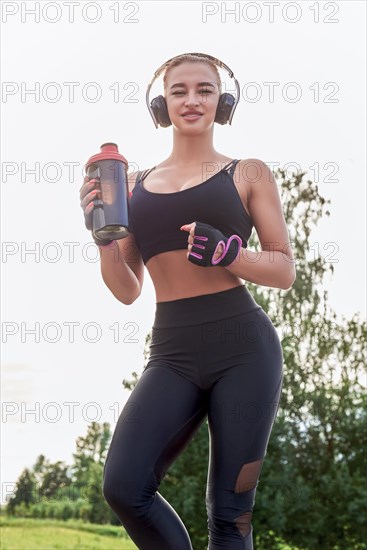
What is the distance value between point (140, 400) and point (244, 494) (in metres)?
0.55

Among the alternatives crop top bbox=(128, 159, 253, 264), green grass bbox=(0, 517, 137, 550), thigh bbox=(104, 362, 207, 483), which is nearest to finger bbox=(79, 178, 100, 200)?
crop top bbox=(128, 159, 253, 264)

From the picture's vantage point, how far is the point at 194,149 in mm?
3490

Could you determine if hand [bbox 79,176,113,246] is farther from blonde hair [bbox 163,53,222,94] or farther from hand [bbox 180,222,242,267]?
blonde hair [bbox 163,53,222,94]

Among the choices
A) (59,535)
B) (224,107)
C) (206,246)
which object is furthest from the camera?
(59,535)

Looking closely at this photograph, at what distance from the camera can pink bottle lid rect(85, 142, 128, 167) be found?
312 cm

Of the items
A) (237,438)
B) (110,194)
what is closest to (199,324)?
(237,438)

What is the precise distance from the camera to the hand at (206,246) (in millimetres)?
2910

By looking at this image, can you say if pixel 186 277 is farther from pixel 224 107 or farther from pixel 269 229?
pixel 224 107

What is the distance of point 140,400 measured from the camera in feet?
9.91

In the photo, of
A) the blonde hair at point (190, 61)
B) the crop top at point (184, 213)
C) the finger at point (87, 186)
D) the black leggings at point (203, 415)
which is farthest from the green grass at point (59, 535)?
the blonde hair at point (190, 61)

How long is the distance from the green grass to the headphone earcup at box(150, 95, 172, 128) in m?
8.05

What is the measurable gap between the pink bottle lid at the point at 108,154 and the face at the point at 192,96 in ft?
1.30

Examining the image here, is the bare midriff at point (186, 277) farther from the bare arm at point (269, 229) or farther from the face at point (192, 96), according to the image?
the face at point (192, 96)

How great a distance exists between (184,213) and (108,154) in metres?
0.39
